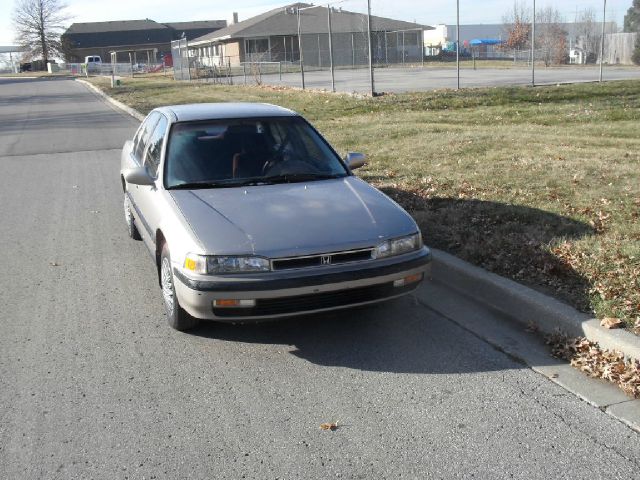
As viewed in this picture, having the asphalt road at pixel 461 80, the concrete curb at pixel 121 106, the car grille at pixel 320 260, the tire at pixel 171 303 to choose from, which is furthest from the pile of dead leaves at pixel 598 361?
the concrete curb at pixel 121 106

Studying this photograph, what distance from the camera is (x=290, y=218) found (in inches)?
187

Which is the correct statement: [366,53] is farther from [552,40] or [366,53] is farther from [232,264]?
[232,264]

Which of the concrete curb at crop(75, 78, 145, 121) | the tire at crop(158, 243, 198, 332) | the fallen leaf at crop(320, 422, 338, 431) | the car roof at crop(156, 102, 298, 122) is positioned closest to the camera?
the fallen leaf at crop(320, 422, 338, 431)

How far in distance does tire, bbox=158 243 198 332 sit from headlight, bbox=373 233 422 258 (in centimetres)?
137

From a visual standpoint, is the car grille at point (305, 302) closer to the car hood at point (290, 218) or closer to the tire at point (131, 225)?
the car hood at point (290, 218)

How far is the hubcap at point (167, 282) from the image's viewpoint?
4963mm

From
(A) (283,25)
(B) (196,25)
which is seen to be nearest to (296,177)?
(A) (283,25)

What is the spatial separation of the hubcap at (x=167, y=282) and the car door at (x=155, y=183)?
1.22ft

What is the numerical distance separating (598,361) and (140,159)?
15.0 feet

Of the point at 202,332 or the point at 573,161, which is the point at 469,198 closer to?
the point at 573,161

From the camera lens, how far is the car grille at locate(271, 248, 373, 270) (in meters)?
4.39

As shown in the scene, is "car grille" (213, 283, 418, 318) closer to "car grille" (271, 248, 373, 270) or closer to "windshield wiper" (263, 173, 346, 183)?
"car grille" (271, 248, 373, 270)

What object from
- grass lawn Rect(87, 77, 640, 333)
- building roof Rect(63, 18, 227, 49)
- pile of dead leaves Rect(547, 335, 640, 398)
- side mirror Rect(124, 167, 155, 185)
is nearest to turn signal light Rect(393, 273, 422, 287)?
pile of dead leaves Rect(547, 335, 640, 398)

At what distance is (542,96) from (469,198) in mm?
11581
